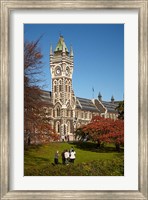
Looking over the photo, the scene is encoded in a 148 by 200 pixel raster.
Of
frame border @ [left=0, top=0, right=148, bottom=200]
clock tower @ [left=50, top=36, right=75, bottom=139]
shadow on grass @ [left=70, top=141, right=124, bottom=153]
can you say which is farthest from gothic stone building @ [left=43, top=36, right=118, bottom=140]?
frame border @ [left=0, top=0, right=148, bottom=200]

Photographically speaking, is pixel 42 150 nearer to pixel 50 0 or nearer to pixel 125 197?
pixel 125 197

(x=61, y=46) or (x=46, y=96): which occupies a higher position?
(x=61, y=46)

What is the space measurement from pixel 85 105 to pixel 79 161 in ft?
2.04

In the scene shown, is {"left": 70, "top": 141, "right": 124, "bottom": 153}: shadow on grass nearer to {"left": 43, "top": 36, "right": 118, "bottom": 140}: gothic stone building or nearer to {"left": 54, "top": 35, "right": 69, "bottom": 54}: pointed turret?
{"left": 43, "top": 36, "right": 118, "bottom": 140}: gothic stone building

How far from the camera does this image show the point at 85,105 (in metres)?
3.59

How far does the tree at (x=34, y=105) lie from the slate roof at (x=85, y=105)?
0.36m

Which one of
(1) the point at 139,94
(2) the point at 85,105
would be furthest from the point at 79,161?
(1) the point at 139,94

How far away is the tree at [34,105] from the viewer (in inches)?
137

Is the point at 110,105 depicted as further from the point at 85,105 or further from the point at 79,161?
the point at 79,161

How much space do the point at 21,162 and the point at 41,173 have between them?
0.93ft

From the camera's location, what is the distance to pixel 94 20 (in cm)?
332

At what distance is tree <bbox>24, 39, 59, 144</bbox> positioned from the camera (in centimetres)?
348

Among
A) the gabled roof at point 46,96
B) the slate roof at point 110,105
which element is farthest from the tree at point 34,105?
the slate roof at point 110,105

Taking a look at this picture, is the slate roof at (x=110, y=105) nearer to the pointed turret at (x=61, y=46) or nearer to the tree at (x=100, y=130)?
the tree at (x=100, y=130)
